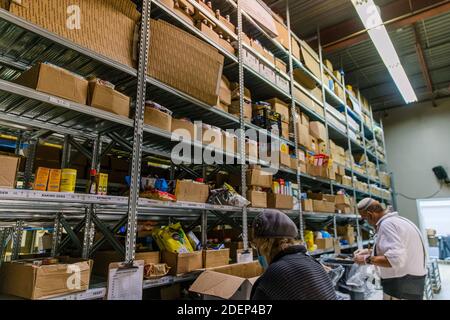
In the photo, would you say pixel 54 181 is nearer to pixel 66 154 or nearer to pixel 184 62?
pixel 66 154

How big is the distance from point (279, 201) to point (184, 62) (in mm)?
1720

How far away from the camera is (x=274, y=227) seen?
1.51 meters

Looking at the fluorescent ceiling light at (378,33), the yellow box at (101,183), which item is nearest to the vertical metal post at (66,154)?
the yellow box at (101,183)

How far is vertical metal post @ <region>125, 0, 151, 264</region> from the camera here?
1.72 metres

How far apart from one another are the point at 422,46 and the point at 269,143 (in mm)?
4610

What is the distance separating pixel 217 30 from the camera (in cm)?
287

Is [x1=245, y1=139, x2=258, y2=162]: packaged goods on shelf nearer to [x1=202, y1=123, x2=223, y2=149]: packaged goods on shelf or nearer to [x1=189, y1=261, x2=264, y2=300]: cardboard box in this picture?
[x1=202, y1=123, x2=223, y2=149]: packaged goods on shelf

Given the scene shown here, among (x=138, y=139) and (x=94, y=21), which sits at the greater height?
(x=94, y=21)

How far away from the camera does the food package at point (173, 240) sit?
6.72ft

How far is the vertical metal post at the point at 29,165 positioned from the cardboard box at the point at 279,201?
2093 millimetres

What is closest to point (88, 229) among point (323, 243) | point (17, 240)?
point (17, 240)

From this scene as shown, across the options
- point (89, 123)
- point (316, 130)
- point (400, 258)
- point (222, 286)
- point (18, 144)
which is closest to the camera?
point (222, 286)

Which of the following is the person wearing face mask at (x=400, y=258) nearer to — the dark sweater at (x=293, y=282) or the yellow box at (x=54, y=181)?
the dark sweater at (x=293, y=282)
